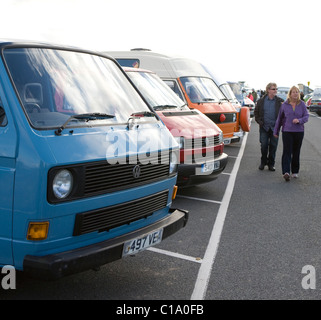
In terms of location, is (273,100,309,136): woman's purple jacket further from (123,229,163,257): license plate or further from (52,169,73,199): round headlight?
(52,169,73,199): round headlight

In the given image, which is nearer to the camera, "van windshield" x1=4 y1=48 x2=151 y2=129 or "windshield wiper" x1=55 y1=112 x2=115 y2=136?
"windshield wiper" x1=55 y1=112 x2=115 y2=136

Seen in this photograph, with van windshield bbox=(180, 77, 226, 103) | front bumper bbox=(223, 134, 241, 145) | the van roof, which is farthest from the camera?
front bumper bbox=(223, 134, 241, 145)

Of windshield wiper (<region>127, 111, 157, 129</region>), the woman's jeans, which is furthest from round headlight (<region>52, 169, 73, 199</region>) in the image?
the woman's jeans

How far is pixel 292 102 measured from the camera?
9.62 meters

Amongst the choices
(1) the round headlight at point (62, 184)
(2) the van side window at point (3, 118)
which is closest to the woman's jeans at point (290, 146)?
(1) the round headlight at point (62, 184)

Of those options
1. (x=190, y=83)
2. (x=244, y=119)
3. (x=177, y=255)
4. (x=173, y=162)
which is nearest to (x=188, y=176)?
(x=177, y=255)

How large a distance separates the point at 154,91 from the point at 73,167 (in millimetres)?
4839

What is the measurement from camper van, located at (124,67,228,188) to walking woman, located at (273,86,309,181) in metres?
2.24

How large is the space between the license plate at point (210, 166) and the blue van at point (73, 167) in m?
2.74

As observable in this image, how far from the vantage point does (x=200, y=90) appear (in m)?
11.7

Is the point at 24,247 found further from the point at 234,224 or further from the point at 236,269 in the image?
the point at 234,224

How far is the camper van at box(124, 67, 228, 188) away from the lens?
23.7ft

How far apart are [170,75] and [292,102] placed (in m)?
3.12
